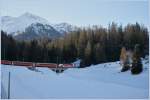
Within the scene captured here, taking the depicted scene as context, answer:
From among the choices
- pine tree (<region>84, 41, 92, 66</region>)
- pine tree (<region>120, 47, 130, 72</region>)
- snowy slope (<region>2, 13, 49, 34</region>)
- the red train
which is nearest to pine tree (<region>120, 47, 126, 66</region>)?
pine tree (<region>120, 47, 130, 72</region>)

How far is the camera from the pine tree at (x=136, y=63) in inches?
184

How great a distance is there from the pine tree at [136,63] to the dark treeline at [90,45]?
4 centimetres

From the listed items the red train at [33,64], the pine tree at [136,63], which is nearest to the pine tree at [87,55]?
the red train at [33,64]

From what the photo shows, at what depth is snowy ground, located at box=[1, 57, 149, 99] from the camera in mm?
4641

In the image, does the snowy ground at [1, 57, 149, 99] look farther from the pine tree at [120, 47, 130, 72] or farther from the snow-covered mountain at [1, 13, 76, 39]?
the snow-covered mountain at [1, 13, 76, 39]

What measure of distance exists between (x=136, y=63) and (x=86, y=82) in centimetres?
55

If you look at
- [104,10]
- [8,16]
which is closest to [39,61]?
[8,16]

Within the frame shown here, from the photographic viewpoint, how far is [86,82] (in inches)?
186

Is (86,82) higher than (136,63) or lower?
lower

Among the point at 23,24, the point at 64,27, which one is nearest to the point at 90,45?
the point at 64,27

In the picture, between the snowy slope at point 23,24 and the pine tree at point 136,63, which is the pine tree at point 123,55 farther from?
the snowy slope at point 23,24

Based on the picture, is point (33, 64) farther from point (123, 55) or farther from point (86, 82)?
point (123, 55)

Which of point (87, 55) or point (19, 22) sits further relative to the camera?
point (87, 55)

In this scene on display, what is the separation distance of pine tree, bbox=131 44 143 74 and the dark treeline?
0.14 feet
